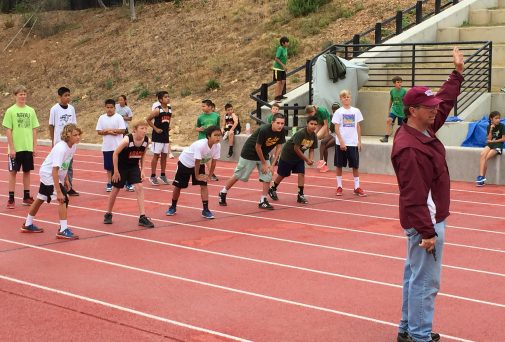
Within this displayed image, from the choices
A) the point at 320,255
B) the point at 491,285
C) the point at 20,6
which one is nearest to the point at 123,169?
the point at 320,255

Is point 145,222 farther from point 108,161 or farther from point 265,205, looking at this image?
point 108,161

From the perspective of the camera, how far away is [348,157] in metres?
15.1

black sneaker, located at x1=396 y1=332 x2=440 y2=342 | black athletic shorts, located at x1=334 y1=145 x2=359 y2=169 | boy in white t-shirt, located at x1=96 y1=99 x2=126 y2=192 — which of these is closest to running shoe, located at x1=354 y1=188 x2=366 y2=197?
black athletic shorts, located at x1=334 y1=145 x2=359 y2=169

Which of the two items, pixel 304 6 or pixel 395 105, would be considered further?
pixel 304 6

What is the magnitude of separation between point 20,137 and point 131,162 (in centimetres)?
265

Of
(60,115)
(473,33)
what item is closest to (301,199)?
(60,115)

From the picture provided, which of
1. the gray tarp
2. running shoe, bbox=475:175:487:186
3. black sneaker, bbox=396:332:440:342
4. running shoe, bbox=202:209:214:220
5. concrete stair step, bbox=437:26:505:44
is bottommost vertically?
black sneaker, bbox=396:332:440:342

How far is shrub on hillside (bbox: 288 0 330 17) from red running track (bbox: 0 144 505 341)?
20040 mm

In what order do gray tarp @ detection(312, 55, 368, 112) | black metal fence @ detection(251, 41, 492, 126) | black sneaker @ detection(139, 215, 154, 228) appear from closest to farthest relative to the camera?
black sneaker @ detection(139, 215, 154, 228) < black metal fence @ detection(251, 41, 492, 126) < gray tarp @ detection(312, 55, 368, 112)

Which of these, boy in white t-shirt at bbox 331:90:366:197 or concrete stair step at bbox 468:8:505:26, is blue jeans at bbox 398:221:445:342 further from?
concrete stair step at bbox 468:8:505:26

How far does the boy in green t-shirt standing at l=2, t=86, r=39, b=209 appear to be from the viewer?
13.9 meters

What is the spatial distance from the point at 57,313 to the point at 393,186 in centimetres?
986

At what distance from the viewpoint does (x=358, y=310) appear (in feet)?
25.1

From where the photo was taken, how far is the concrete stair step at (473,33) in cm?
2523
